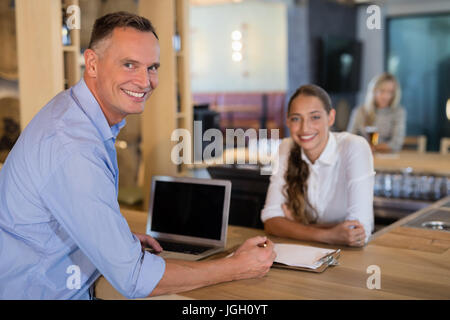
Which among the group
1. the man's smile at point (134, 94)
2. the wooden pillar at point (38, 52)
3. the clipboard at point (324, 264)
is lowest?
the clipboard at point (324, 264)

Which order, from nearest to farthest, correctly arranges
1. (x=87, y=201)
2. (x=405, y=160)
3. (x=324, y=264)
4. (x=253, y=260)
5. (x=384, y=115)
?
(x=87, y=201) → (x=253, y=260) → (x=324, y=264) → (x=405, y=160) → (x=384, y=115)

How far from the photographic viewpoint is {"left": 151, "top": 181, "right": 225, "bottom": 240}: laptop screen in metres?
1.92

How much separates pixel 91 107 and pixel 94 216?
0.33 metres

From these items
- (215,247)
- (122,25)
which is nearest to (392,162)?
(215,247)

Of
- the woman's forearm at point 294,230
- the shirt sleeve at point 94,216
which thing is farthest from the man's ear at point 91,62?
the woman's forearm at point 294,230

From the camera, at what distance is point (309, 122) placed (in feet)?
7.60

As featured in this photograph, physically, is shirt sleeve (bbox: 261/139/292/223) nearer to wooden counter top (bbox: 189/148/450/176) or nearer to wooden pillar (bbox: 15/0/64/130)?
wooden counter top (bbox: 189/148/450/176)

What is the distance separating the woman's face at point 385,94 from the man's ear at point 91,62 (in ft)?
12.3

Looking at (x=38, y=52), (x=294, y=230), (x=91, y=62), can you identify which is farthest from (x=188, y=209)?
(x=38, y=52)

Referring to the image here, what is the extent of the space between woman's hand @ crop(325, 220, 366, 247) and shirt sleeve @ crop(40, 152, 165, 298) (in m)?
0.87

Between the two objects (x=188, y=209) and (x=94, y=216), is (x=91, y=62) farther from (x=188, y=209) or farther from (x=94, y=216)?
(x=188, y=209)

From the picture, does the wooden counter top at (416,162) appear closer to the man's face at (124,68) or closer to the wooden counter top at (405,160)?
the wooden counter top at (405,160)

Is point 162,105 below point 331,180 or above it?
above

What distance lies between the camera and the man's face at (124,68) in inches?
57.0
